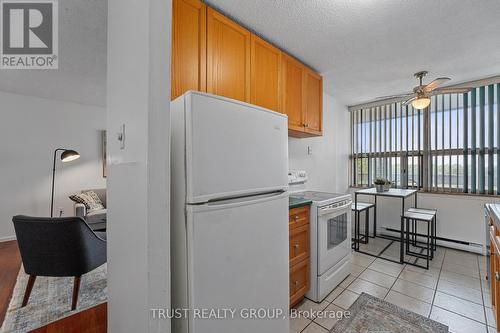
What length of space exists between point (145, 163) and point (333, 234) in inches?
77.5

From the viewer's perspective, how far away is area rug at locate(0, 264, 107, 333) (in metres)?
1.64

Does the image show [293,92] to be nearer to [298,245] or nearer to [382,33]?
[382,33]

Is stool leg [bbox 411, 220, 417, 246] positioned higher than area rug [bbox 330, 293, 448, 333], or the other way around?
stool leg [bbox 411, 220, 417, 246]

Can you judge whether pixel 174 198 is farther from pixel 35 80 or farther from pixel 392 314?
pixel 35 80

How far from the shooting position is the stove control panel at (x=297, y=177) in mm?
2645

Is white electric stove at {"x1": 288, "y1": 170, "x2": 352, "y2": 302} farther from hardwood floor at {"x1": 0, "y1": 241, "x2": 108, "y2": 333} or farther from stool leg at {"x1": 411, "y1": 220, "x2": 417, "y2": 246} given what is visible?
hardwood floor at {"x1": 0, "y1": 241, "x2": 108, "y2": 333}

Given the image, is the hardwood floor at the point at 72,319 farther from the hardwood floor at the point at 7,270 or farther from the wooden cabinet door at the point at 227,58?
the wooden cabinet door at the point at 227,58

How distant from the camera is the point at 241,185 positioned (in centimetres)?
113

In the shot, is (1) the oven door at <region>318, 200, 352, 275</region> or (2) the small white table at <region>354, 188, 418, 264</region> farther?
(2) the small white table at <region>354, 188, 418, 264</region>

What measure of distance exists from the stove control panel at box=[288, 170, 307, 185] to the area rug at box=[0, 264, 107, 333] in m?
2.29

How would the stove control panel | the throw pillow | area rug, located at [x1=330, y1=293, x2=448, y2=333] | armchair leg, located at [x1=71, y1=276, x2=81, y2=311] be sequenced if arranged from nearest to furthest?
area rug, located at [x1=330, y1=293, x2=448, y2=333] → armchair leg, located at [x1=71, y1=276, x2=81, y2=311] → the stove control panel → the throw pillow

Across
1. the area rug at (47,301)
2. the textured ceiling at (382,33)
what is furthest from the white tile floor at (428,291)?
the textured ceiling at (382,33)

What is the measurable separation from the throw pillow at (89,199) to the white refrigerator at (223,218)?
349 cm

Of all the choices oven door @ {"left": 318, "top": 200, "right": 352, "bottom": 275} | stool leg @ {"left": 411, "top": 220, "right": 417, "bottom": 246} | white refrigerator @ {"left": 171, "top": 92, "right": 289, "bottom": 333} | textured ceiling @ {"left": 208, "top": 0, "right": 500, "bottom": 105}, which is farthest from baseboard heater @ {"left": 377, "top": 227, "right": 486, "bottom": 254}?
white refrigerator @ {"left": 171, "top": 92, "right": 289, "bottom": 333}
